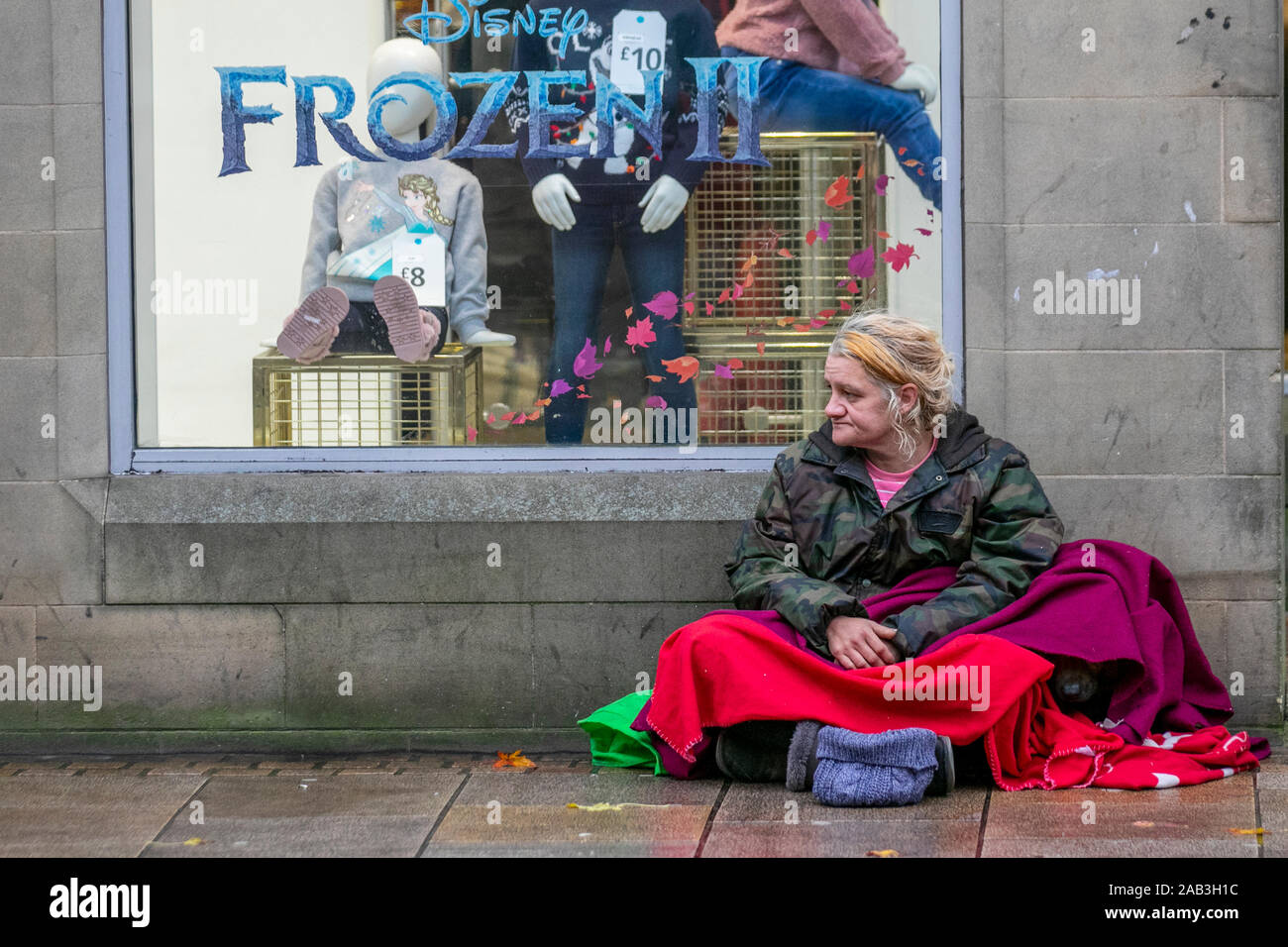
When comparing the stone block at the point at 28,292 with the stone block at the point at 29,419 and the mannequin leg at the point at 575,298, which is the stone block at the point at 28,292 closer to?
the stone block at the point at 29,419

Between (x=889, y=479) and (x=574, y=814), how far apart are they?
4.54ft

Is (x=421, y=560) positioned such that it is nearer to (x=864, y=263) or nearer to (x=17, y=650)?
(x=17, y=650)

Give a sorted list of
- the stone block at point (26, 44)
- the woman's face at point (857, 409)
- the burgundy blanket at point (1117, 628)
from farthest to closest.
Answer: the stone block at point (26, 44), the woman's face at point (857, 409), the burgundy blanket at point (1117, 628)

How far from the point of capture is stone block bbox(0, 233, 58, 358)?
5.58 metres

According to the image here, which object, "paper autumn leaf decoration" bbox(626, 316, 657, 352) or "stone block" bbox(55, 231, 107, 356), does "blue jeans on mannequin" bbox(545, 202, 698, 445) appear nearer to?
"paper autumn leaf decoration" bbox(626, 316, 657, 352)

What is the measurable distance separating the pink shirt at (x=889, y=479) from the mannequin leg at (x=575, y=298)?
A: 3.89 ft

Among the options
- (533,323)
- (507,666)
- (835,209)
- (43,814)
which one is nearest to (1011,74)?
(835,209)

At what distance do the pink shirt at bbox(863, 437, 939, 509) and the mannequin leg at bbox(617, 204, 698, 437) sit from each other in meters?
0.93

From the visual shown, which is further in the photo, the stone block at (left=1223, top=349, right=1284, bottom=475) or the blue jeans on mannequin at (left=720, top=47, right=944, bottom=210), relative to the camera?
the blue jeans on mannequin at (left=720, top=47, right=944, bottom=210)

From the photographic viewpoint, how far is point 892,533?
192 inches

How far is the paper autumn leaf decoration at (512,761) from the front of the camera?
17.4 feet

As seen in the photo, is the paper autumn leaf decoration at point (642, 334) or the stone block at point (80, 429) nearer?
the stone block at point (80, 429)

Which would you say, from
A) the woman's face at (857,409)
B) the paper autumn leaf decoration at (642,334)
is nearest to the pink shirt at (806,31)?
the paper autumn leaf decoration at (642,334)

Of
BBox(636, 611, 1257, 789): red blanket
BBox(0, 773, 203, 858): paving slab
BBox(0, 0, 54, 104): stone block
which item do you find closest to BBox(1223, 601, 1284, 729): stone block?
BBox(636, 611, 1257, 789): red blanket
